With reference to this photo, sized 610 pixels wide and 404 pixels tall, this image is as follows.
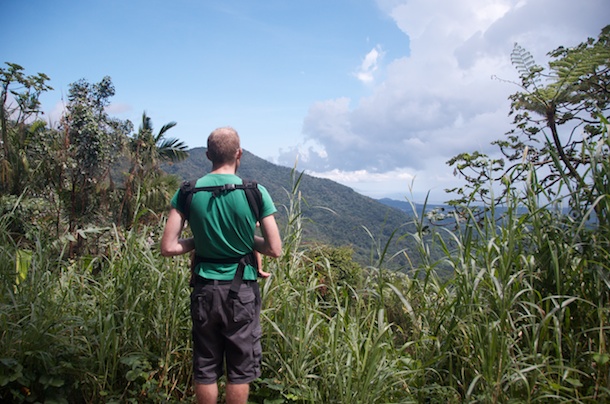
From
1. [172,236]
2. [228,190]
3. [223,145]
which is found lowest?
[172,236]

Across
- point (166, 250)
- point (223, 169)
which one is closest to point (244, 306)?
point (166, 250)

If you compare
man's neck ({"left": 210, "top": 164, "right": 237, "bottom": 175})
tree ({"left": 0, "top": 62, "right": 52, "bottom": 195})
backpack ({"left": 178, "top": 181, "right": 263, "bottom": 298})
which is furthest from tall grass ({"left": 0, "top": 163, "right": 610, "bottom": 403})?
tree ({"left": 0, "top": 62, "right": 52, "bottom": 195})

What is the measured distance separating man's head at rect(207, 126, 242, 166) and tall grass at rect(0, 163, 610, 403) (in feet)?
2.56

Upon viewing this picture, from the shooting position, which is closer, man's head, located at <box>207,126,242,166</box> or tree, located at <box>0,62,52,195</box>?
man's head, located at <box>207,126,242,166</box>

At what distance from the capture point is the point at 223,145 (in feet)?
6.15

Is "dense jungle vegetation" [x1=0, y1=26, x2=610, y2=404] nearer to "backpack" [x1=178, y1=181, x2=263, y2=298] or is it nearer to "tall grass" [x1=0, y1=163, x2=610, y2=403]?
"tall grass" [x1=0, y1=163, x2=610, y2=403]

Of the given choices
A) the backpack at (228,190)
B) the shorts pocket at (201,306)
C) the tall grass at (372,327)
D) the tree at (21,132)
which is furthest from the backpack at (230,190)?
the tree at (21,132)

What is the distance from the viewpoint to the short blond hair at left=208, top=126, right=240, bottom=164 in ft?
6.15

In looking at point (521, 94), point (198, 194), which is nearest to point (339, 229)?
point (521, 94)

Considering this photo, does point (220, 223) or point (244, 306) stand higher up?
point (220, 223)

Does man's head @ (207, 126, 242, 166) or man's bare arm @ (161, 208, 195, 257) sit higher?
man's head @ (207, 126, 242, 166)

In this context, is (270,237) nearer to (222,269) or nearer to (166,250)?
(222,269)

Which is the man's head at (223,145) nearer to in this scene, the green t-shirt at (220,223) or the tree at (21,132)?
the green t-shirt at (220,223)

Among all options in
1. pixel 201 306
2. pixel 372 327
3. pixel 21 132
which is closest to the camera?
pixel 201 306
